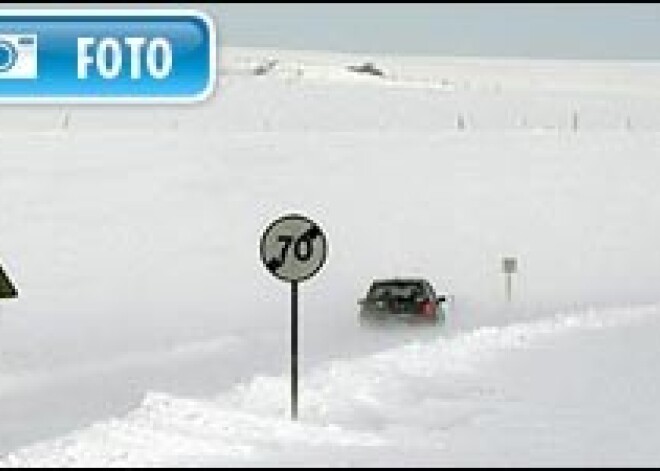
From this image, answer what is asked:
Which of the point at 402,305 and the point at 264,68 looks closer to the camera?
the point at 402,305

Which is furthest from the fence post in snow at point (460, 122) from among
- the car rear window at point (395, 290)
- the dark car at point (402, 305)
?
the dark car at point (402, 305)

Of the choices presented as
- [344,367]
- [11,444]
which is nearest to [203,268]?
[344,367]

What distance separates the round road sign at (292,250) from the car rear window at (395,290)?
49.1 feet

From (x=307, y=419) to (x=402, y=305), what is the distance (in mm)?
14362

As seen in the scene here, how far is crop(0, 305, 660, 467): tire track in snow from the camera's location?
40.2 ft

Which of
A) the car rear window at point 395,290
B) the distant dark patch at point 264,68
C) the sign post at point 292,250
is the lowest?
the car rear window at point 395,290

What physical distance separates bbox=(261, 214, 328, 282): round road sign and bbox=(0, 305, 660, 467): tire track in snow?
149 cm

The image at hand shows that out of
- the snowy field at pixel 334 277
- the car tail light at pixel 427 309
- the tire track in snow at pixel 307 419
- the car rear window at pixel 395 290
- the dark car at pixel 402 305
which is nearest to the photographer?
the tire track in snow at pixel 307 419

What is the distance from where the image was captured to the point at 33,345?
86.9 feet

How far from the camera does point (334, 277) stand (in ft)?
130

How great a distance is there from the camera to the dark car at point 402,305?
94.4ft

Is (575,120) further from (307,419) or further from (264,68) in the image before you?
(307,419)

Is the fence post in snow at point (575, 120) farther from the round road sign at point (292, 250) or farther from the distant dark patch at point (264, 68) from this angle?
the round road sign at point (292, 250)

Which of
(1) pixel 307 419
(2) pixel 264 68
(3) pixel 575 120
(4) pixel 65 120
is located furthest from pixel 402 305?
(2) pixel 264 68
